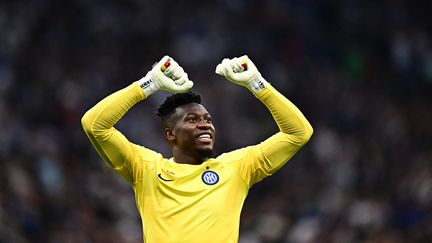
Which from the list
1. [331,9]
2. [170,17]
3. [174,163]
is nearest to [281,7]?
[331,9]

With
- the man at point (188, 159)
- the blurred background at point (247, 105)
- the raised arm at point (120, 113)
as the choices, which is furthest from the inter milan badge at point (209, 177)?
the blurred background at point (247, 105)

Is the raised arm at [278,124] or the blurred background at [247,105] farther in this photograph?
the blurred background at [247,105]

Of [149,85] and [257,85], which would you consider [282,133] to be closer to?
[257,85]

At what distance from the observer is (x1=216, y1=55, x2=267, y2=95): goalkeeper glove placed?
6.40 meters

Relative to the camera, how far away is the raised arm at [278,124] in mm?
6418

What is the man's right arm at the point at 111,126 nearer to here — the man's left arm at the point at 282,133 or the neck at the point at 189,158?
the neck at the point at 189,158

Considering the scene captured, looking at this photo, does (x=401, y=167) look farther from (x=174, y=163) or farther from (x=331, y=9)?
(x=174, y=163)

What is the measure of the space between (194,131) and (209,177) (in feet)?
1.07

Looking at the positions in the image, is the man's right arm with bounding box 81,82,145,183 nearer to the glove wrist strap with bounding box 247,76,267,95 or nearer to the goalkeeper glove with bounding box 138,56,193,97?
the goalkeeper glove with bounding box 138,56,193,97

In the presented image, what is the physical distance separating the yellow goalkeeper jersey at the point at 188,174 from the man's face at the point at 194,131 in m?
0.11

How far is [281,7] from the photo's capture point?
16.6 meters

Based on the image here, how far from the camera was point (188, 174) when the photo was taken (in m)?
6.40

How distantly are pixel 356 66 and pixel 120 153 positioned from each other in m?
9.60

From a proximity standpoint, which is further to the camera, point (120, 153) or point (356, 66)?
point (356, 66)
